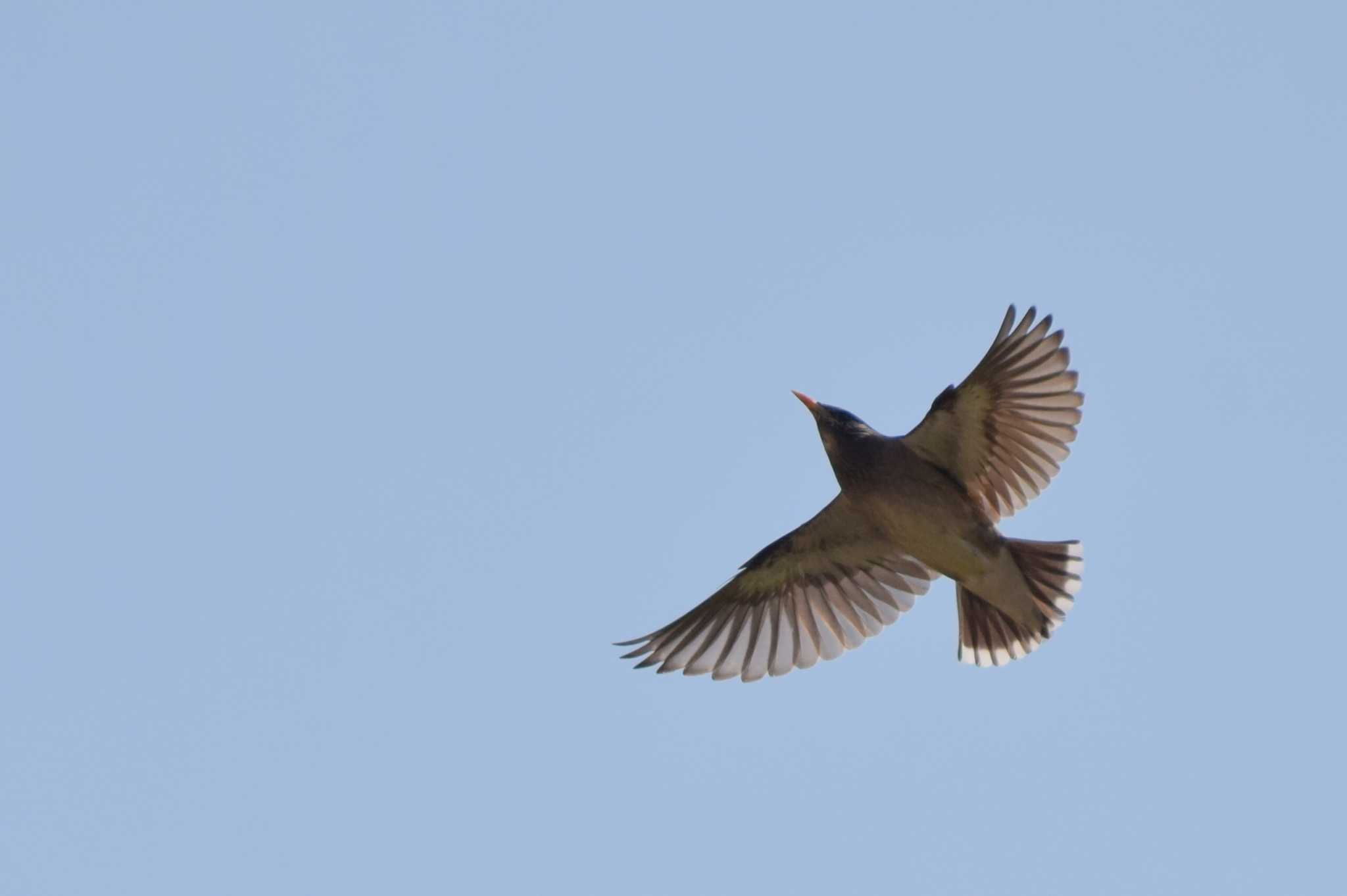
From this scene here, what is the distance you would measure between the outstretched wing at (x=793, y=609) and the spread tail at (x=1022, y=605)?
491 millimetres

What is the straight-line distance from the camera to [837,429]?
973cm

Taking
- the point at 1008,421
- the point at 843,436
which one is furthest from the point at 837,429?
the point at 1008,421

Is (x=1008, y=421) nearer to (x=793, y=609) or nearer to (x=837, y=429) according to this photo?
(x=837, y=429)

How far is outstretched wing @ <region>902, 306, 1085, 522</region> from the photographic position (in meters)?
9.23

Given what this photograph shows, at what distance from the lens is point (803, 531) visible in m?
10.3

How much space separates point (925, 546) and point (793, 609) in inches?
47.8

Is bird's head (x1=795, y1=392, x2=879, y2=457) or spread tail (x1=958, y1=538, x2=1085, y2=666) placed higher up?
bird's head (x1=795, y1=392, x2=879, y2=457)

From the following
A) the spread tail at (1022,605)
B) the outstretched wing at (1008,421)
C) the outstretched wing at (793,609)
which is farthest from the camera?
the outstretched wing at (793,609)

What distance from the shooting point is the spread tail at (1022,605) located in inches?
378

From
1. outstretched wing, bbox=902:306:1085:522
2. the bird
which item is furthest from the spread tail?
outstretched wing, bbox=902:306:1085:522

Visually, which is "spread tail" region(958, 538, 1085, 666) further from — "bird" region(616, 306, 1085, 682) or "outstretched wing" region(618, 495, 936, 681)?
"outstretched wing" region(618, 495, 936, 681)

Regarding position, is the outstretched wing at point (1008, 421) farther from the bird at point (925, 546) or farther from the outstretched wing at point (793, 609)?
the outstretched wing at point (793, 609)

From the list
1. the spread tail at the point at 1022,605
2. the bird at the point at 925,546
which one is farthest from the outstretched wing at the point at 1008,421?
the spread tail at the point at 1022,605

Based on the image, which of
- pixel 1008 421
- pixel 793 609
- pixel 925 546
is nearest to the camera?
pixel 1008 421
